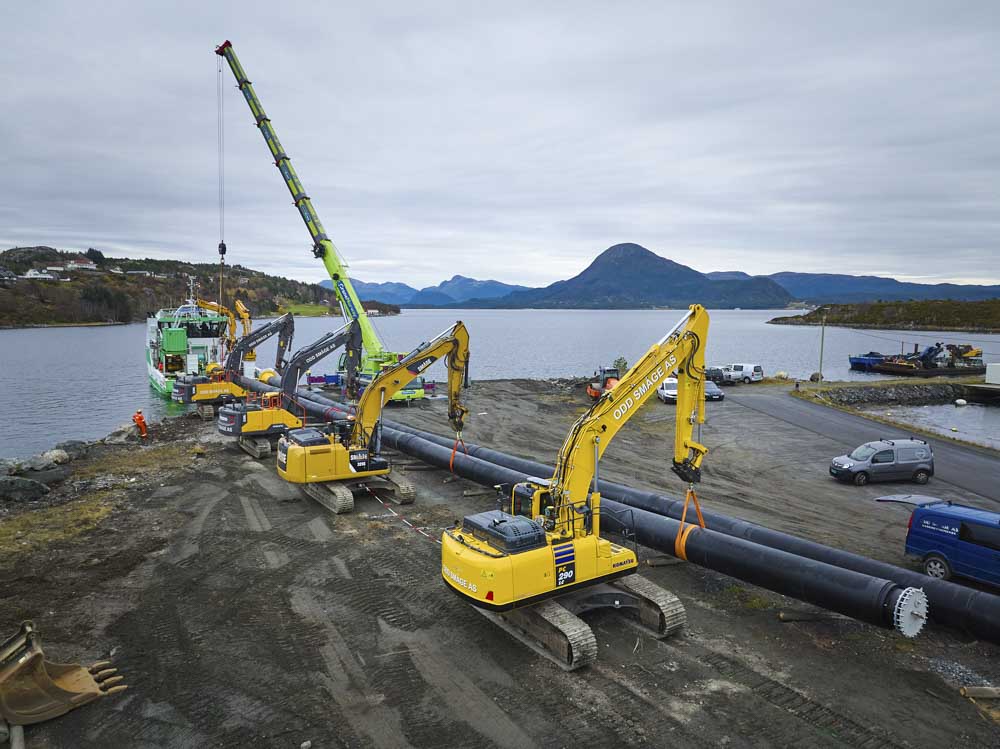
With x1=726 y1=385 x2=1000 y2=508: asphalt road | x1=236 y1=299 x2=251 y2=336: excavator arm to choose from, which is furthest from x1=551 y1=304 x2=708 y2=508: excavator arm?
x1=236 y1=299 x2=251 y2=336: excavator arm

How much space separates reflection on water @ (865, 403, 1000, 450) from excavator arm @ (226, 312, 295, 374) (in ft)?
128

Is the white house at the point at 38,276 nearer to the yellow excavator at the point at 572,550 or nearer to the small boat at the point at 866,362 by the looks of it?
the small boat at the point at 866,362

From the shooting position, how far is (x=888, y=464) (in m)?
22.7

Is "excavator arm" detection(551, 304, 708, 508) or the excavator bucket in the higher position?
"excavator arm" detection(551, 304, 708, 508)

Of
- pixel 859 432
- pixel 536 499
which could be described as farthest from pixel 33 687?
pixel 859 432

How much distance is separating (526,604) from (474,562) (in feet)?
3.79

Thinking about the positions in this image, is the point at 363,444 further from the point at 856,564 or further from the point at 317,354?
the point at 856,564

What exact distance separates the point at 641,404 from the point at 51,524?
16612 mm

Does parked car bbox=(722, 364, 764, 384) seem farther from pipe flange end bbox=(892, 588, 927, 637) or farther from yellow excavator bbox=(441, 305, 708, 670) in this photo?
pipe flange end bbox=(892, 588, 927, 637)

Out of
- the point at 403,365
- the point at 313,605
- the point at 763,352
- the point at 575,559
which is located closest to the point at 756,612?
the point at 575,559

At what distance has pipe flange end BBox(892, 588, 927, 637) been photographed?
10.3m

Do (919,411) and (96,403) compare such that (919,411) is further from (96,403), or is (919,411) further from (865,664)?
(96,403)

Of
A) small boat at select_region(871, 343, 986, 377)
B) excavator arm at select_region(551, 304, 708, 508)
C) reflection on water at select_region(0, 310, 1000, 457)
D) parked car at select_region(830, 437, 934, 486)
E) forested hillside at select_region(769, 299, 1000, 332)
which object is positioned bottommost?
reflection on water at select_region(0, 310, 1000, 457)

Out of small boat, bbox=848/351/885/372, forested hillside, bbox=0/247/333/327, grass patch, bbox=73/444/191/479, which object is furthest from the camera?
forested hillside, bbox=0/247/333/327
